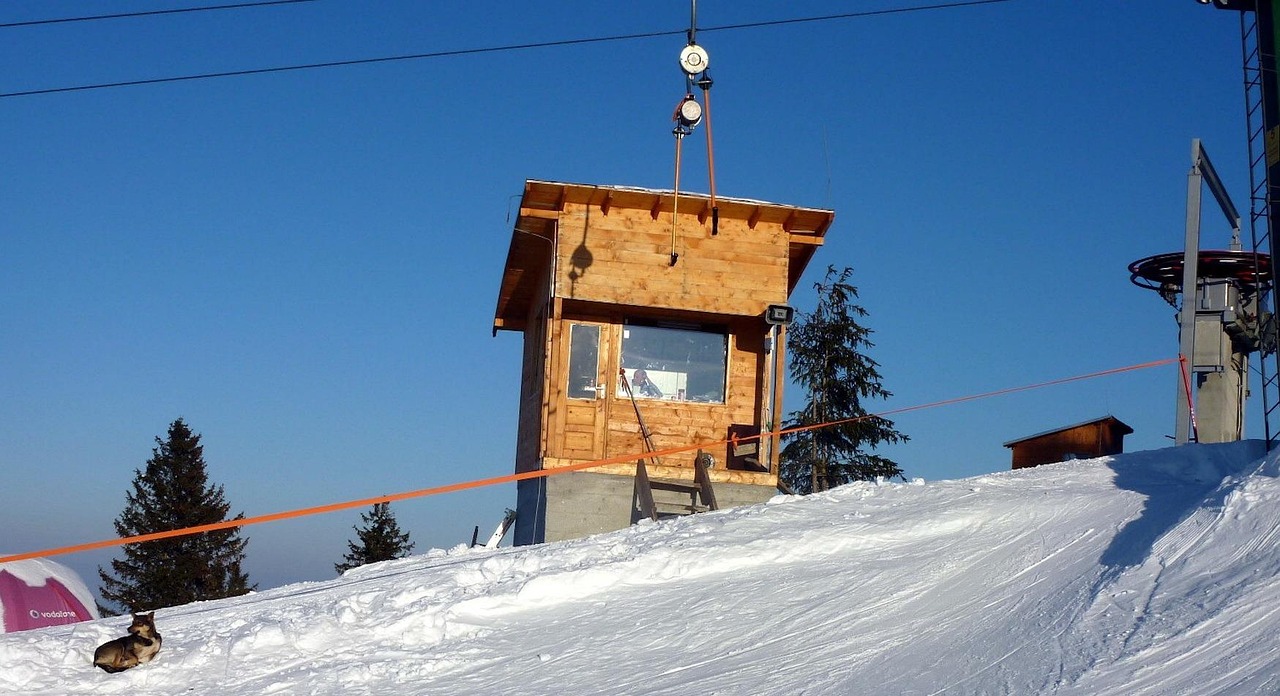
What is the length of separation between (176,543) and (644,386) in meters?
20.7

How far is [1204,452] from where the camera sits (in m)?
13.4

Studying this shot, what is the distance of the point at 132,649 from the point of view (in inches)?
351

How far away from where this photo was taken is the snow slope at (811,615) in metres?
7.82

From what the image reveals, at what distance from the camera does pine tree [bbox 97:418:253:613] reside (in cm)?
3325

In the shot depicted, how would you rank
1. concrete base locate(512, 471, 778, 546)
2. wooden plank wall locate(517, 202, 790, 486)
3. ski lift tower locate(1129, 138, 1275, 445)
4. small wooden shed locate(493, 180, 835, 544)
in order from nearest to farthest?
ski lift tower locate(1129, 138, 1275, 445)
concrete base locate(512, 471, 778, 546)
small wooden shed locate(493, 180, 835, 544)
wooden plank wall locate(517, 202, 790, 486)

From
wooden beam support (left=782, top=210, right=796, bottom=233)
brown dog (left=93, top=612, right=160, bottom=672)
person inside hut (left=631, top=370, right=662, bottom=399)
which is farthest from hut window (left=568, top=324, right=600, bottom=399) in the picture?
brown dog (left=93, top=612, right=160, bottom=672)

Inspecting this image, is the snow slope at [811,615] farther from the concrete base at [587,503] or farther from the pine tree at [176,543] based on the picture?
the pine tree at [176,543]

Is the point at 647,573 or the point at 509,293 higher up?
the point at 509,293

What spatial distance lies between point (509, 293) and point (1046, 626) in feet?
52.8

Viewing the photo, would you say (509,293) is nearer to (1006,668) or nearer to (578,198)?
(578,198)

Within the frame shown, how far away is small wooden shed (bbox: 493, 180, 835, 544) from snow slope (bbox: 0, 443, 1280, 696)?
570cm

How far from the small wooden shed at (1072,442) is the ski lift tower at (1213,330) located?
10446 mm

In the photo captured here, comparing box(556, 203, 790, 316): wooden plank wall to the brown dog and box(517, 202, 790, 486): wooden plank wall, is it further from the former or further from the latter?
the brown dog

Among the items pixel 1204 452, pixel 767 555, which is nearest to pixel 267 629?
pixel 767 555
